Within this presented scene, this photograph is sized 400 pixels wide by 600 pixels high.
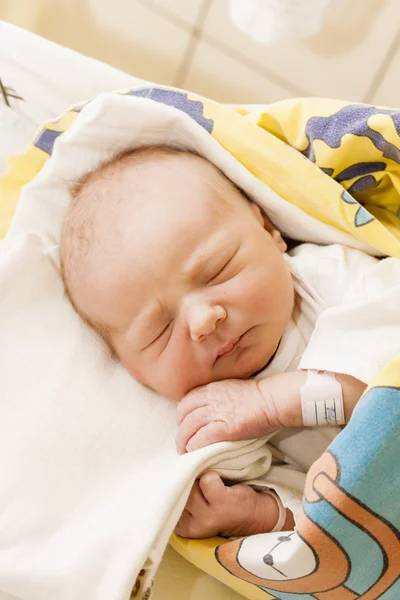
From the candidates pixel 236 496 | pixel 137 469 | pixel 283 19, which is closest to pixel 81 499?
pixel 137 469

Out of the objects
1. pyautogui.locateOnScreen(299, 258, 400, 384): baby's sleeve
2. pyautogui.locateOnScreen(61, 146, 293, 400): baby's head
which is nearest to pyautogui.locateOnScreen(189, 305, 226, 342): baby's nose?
pyautogui.locateOnScreen(61, 146, 293, 400): baby's head

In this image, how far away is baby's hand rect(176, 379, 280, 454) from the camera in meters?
0.73

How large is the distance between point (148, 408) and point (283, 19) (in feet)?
2.67

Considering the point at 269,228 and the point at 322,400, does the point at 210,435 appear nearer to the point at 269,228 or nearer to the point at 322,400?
the point at 322,400

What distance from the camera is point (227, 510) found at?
73cm

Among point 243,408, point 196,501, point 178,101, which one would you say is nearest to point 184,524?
point 196,501

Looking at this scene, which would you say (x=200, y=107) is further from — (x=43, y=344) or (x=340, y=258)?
(x=43, y=344)

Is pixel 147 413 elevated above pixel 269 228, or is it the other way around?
pixel 269 228

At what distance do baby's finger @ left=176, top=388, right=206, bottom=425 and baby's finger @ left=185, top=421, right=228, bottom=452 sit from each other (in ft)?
0.09

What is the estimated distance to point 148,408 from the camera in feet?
2.72

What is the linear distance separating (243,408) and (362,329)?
159mm

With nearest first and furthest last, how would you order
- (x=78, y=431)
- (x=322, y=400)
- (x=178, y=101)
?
1. (x=322, y=400)
2. (x=78, y=431)
3. (x=178, y=101)

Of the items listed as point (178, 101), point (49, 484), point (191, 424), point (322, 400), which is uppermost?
point (178, 101)

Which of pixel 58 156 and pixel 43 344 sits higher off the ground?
pixel 58 156
